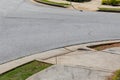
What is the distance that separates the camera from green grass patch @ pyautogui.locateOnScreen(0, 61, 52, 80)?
29.4 feet

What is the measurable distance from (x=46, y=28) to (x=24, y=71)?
6.07 meters

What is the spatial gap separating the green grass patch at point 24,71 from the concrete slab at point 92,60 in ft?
1.81

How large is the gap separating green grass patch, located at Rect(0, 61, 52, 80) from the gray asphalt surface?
111 centimetres

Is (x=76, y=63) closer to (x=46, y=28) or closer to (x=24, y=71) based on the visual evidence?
(x=24, y=71)

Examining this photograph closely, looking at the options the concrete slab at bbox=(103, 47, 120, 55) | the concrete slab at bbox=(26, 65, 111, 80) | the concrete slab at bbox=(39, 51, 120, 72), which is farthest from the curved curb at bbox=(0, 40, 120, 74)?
the concrete slab at bbox=(26, 65, 111, 80)

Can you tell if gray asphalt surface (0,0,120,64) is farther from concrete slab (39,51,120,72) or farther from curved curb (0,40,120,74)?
concrete slab (39,51,120,72)

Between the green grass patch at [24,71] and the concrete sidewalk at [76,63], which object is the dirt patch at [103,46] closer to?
the concrete sidewalk at [76,63]

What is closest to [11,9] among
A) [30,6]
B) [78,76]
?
[30,6]

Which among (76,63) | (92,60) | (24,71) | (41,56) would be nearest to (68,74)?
(76,63)

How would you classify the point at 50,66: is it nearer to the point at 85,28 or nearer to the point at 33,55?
the point at 33,55

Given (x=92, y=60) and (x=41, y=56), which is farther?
(x=41, y=56)

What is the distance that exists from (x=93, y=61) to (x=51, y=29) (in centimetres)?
499

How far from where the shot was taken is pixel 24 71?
9.39 meters

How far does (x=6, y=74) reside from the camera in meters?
9.18
